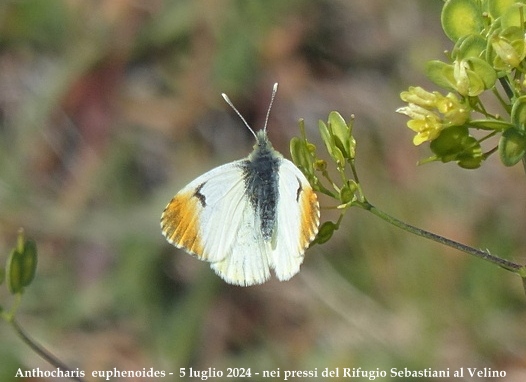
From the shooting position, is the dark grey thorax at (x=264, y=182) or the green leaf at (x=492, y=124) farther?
the dark grey thorax at (x=264, y=182)

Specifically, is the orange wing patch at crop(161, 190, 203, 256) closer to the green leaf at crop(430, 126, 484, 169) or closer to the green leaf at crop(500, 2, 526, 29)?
the green leaf at crop(430, 126, 484, 169)

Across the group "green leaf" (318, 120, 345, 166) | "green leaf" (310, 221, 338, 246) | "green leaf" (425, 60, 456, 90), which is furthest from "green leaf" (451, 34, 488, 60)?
"green leaf" (310, 221, 338, 246)

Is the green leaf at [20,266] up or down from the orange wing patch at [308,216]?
up

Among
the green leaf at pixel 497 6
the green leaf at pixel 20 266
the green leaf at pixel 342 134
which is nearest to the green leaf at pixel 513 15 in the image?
Answer: the green leaf at pixel 497 6

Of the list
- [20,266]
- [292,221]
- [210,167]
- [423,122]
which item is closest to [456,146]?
[423,122]

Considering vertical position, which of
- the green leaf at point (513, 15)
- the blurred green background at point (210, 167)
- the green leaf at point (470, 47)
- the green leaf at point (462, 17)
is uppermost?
the blurred green background at point (210, 167)

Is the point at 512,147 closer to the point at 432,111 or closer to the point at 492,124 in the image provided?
the point at 492,124

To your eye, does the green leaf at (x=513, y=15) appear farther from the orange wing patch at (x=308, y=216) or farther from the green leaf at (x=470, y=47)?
the orange wing patch at (x=308, y=216)
